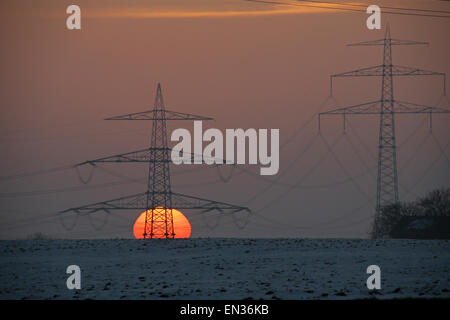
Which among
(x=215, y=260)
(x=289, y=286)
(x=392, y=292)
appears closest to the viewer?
(x=392, y=292)

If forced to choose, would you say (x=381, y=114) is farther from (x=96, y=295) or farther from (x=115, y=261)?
(x=96, y=295)

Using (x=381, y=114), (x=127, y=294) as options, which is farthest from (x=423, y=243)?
(x=127, y=294)

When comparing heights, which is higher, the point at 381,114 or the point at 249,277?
the point at 381,114

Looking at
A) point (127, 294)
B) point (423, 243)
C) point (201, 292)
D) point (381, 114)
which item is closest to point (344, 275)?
point (201, 292)
